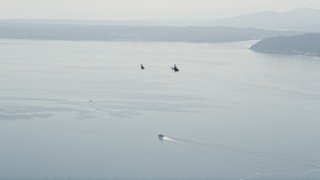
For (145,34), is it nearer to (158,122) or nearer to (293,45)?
(293,45)

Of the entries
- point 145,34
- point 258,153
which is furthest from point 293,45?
point 258,153

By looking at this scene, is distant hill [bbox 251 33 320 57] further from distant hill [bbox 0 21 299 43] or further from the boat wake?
the boat wake

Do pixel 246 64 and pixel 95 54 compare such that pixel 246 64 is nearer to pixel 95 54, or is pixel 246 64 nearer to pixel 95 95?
pixel 95 54

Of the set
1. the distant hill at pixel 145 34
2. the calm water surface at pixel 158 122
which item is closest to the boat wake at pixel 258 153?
the calm water surface at pixel 158 122

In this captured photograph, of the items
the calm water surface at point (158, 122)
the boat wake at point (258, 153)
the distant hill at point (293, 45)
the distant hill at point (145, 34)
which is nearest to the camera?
the calm water surface at point (158, 122)

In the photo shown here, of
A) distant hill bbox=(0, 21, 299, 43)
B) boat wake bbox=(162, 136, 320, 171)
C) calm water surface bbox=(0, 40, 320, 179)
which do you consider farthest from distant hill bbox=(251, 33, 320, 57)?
boat wake bbox=(162, 136, 320, 171)

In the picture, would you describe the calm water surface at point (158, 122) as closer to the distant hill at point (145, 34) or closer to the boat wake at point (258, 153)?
the boat wake at point (258, 153)
